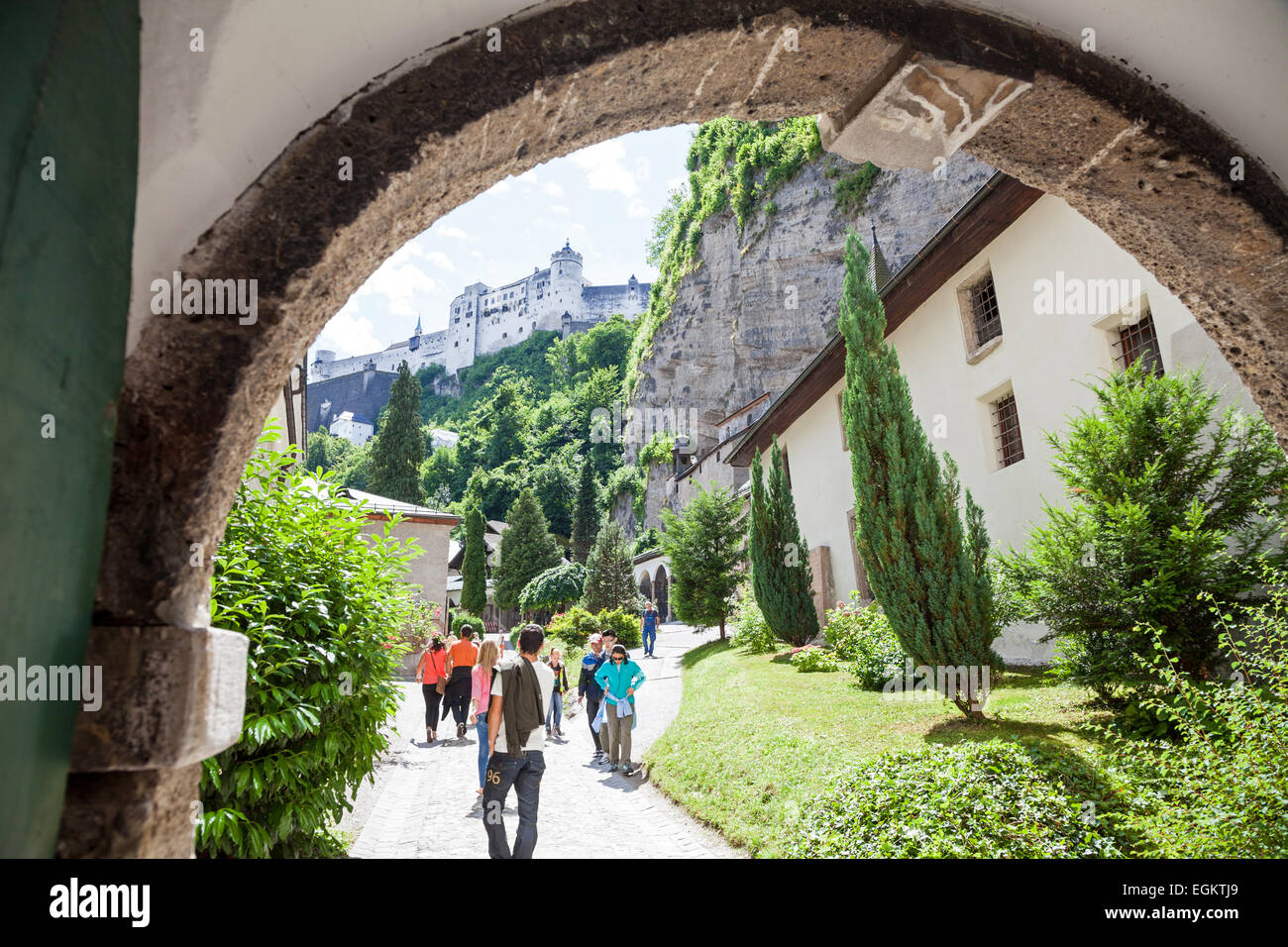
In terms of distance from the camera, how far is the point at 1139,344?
32.2 ft

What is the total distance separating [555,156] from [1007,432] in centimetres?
1162

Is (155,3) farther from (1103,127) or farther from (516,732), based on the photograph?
(516,732)

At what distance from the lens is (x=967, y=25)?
2895 mm

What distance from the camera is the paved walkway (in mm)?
6352

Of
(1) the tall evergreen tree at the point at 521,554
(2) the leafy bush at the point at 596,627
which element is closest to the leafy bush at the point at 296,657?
(2) the leafy bush at the point at 596,627

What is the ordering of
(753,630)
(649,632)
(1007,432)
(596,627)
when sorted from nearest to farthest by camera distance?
(1007,432)
(753,630)
(649,632)
(596,627)

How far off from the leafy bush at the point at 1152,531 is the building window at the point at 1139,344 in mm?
2497

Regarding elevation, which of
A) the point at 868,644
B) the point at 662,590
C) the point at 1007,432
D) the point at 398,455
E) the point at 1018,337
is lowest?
the point at 868,644

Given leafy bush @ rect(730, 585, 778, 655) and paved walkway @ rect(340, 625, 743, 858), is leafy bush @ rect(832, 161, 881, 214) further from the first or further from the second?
paved walkway @ rect(340, 625, 743, 858)

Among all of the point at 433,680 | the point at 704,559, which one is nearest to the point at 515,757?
the point at 433,680

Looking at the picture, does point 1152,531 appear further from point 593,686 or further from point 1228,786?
point 593,686

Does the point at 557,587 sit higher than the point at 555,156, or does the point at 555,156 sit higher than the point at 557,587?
the point at 555,156

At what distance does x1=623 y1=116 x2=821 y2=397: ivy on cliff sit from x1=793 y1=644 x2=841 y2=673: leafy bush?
84.4 feet
